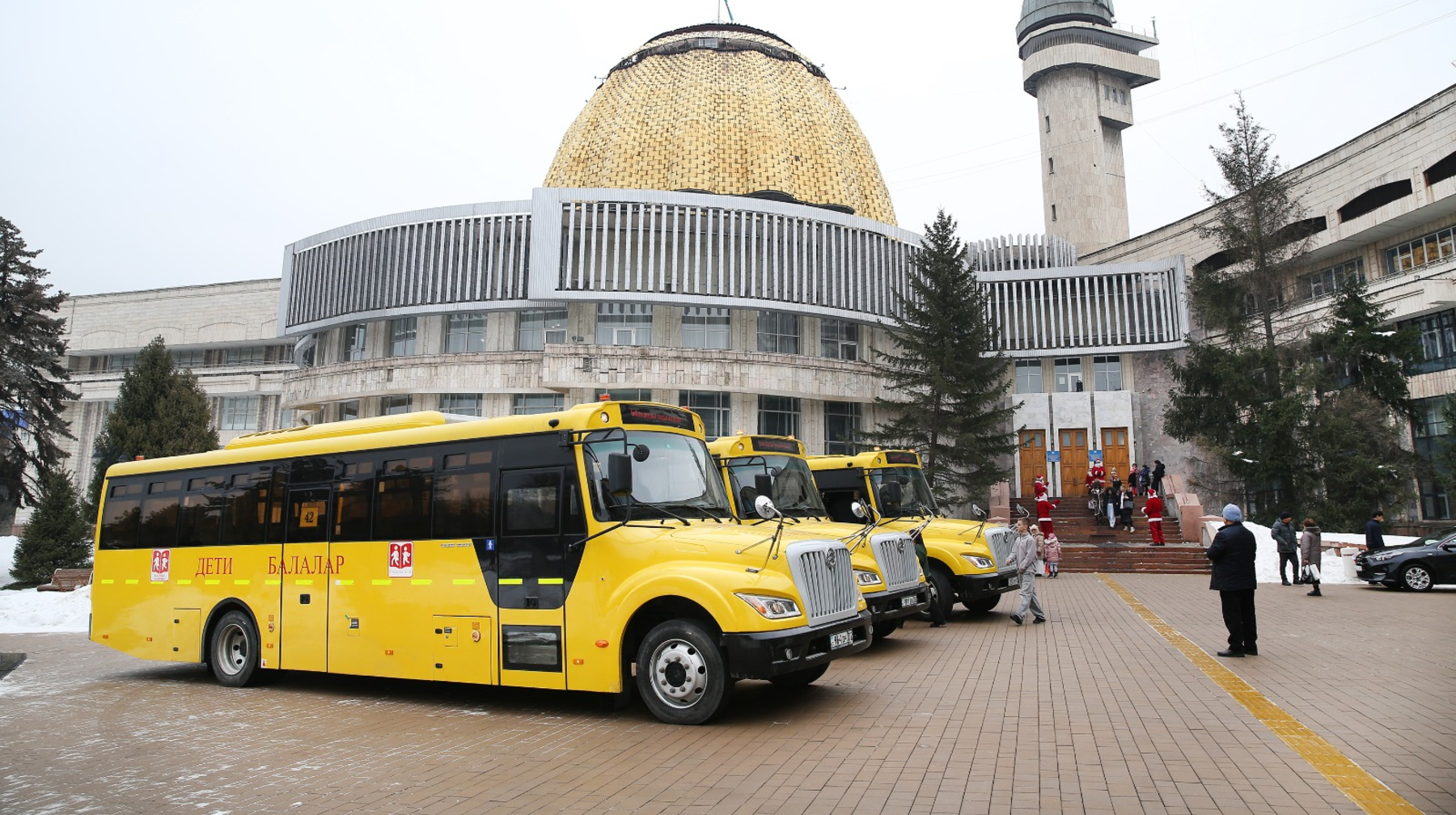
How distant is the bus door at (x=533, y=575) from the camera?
8203 millimetres

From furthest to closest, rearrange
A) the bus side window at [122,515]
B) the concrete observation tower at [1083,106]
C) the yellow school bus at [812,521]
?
the concrete observation tower at [1083,106], the bus side window at [122,515], the yellow school bus at [812,521]

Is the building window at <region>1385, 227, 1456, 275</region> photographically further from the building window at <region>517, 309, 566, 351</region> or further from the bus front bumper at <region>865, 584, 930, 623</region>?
the building window at <region>517, 309, 566, 351</region>

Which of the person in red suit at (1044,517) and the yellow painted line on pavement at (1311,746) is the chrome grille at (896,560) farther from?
the person in red suit at (1044,517)

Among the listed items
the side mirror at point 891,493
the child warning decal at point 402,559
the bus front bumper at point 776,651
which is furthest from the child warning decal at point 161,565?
the side mirror at point 891,493

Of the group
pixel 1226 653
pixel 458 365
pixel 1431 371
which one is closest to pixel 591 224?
pixel 458 365

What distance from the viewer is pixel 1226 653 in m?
10.5

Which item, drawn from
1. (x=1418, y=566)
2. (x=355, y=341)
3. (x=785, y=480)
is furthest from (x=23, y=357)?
(x=1418, y=566)

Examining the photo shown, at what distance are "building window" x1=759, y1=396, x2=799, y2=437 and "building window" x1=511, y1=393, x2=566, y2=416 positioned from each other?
26.2ft

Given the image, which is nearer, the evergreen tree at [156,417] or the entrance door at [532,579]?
the entrance door at [532,579]

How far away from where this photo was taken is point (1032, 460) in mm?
40844

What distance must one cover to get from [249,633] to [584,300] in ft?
82.2

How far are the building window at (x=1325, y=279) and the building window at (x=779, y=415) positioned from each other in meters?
21.3

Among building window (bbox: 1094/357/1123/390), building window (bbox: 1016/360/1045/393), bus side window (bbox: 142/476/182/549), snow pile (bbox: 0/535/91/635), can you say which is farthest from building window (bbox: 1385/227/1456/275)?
snow pile (bbox: 0/535/91/635)

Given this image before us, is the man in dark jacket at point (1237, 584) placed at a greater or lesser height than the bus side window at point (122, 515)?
lesser
